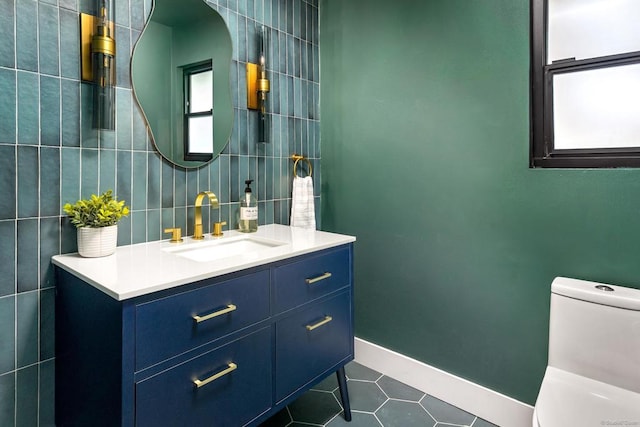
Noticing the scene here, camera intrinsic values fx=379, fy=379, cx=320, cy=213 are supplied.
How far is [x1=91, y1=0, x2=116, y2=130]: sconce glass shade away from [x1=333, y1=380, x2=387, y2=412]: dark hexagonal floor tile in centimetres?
159

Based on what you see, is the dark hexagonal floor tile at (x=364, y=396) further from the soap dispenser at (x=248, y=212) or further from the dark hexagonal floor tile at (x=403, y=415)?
the soap dispenser at (x=248, y=212)

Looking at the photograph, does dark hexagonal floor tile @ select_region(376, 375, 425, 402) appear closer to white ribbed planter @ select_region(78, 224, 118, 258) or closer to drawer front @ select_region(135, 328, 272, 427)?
drawer front @ select_region(135, 328, 272, 427)

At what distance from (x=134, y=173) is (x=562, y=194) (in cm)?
168

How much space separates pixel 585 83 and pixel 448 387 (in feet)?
4.79

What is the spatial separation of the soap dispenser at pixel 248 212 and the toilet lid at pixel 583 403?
1301 millimetres

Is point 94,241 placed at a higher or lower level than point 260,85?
lower

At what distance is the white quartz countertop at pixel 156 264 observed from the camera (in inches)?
39.4

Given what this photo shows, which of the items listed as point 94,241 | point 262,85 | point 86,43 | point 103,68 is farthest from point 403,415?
point 86,43

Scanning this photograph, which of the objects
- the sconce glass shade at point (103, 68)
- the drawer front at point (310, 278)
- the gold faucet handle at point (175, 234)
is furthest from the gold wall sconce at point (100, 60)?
the drawer front at point (310, 278)

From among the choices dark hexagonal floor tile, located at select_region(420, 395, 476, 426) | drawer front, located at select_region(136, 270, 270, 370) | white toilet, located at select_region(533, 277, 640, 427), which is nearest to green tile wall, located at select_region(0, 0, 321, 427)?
drawer front, located at select_region(136, 270, 270, 370)

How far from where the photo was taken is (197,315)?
1099 millimetres

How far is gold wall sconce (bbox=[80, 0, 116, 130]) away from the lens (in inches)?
51.6

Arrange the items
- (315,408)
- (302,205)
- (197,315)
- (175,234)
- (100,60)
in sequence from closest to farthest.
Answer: (197,315), (100,60), (175,234), (315,408), (302,205)

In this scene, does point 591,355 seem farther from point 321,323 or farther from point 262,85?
point 262,85
